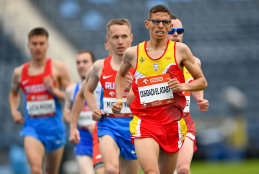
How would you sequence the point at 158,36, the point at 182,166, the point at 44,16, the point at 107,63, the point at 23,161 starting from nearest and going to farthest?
the point at 158,36 < the point at 182,166 < the point at 107,63 < the point at 23,161 < the point at 44,16

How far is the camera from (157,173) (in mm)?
4137

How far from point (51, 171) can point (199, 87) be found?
373 centimetres

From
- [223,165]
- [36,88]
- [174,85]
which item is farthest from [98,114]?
[223,165]

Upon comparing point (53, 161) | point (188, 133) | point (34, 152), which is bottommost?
point (53, 161)

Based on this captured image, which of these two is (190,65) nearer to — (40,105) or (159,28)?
(159,28)

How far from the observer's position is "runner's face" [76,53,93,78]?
751cm

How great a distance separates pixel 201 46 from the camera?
20.2m

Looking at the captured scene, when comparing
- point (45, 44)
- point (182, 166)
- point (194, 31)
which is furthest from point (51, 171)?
point (194, 31)

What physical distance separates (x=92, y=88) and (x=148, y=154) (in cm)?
176

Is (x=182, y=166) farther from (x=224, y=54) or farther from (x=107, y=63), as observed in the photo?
(x=224, y=54)

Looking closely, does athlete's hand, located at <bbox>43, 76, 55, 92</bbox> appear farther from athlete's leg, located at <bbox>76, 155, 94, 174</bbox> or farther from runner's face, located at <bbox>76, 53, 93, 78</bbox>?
athlete's leg, located at <bbox>76, 155, 94, 174</bbox>

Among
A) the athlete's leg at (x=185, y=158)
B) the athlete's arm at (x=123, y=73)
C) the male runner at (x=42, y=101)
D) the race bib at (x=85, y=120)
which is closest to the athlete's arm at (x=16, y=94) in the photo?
the male runner at (x=42, y=101)

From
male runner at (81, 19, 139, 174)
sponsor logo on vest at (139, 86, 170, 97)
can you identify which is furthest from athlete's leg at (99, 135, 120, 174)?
sponsor logo on vest at (139, 86, 170, 97)

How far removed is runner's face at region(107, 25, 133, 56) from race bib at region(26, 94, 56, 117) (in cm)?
218
